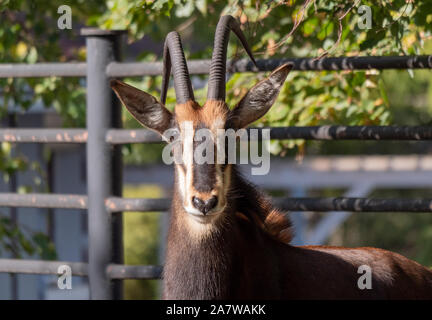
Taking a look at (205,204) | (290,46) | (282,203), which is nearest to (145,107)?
(205,204)

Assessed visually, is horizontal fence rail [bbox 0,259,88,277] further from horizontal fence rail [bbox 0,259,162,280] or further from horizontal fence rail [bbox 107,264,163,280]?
horizontal fence rail [bbox 107,264,163,280]

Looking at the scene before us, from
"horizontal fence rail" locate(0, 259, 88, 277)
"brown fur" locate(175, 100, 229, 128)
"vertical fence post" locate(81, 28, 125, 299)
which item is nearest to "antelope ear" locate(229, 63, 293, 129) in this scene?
→ "brown fur" locate(175, 100, 229, 128)

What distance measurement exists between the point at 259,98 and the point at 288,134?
81 cm

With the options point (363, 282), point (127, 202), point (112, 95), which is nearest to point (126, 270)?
point (127, 202)

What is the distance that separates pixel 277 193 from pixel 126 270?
1860 centimetres

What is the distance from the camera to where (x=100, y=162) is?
5.27 meters

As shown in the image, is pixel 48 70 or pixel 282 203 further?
pixel 48 70

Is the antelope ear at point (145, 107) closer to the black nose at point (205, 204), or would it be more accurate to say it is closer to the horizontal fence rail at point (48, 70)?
the black nose at point (205, 204)

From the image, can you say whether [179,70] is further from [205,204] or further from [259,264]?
[259,264]

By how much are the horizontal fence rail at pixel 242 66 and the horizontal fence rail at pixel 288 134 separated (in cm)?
37

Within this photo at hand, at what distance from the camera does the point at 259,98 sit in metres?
4.39

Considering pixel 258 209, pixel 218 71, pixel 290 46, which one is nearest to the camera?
pixel 218 71

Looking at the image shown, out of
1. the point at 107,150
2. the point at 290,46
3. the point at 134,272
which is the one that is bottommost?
the point at 134,272

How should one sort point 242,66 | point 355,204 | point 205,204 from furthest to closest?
1. point 242,66
2. point 355,204
3. point 205,204
